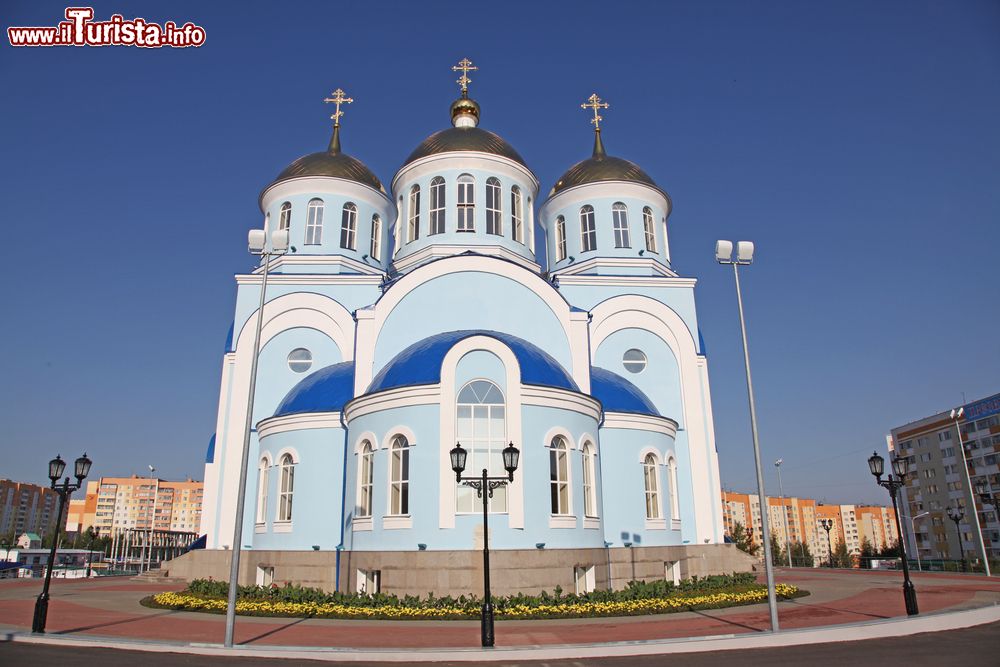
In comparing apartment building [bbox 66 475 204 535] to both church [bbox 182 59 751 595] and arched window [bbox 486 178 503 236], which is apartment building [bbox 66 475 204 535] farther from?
arched window [bbox 486 178 503 236]

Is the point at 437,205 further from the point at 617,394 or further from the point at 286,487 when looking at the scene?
the point at 286,487

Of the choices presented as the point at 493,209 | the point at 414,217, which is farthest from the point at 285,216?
→ the point at 493,209

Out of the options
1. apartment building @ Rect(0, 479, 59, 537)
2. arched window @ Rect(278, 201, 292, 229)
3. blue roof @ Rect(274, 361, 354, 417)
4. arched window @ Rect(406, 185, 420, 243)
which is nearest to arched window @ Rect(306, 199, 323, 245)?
arched window @ Rect(278, 201, 292, 229)

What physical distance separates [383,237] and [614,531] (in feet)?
48.6

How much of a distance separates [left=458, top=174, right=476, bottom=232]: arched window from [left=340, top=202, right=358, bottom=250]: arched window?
4770 millimetres

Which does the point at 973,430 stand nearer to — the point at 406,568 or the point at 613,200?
the point at 613,200

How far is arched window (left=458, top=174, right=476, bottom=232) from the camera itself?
22.8 metres

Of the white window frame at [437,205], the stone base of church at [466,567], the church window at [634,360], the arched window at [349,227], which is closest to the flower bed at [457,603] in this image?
the stone base of church at [466,567]

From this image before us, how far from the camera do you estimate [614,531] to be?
61.5 ft

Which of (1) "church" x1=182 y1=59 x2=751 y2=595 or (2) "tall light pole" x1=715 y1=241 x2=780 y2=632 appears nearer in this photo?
(2) "tall light pole" x1=715 y1=241 x2=780 y2=632

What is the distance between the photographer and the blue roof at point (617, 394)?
19750 mm

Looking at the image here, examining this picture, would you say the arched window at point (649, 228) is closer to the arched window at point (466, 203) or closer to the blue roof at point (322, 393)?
the arched window at point (466, 203)

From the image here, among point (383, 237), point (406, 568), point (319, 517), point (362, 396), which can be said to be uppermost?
point (383, 237)

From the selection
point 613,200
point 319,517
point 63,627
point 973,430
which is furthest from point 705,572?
point 973,430
